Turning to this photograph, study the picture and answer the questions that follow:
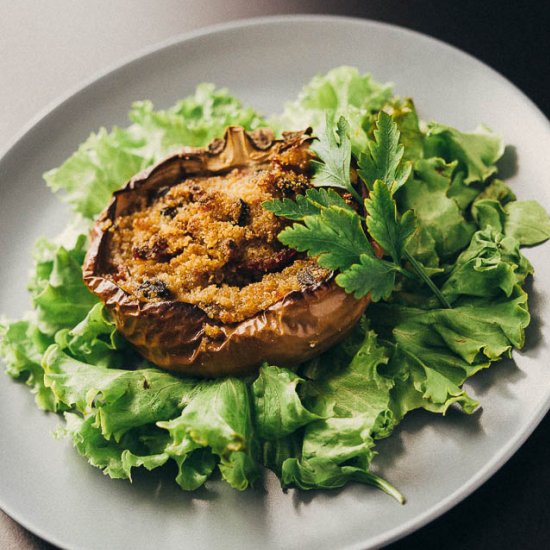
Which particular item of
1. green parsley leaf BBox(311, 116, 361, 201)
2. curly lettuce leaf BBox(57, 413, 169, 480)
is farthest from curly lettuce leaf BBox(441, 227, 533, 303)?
curly lettuce leaf BBox(57, 413, 169, 480)

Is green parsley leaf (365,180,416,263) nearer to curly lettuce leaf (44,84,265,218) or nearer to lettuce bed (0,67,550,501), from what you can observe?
lettuce bed (0,67,550,501)

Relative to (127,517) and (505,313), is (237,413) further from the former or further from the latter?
(505,313)

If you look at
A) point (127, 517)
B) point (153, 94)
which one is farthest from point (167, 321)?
point (153, 94)

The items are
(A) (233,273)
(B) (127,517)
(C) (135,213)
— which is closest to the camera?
(B) (127,517)

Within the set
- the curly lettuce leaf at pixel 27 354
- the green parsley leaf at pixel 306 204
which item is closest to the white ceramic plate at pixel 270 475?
the curly lettuce leaf at pixel 27 354

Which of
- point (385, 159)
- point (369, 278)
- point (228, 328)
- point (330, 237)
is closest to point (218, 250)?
point (228, 328)

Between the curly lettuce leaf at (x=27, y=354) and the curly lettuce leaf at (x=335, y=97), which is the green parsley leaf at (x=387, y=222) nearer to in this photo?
the curly lettuce leaf at (x=335, y=97)
